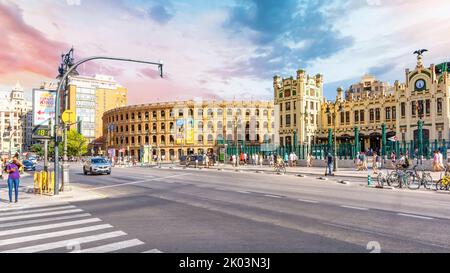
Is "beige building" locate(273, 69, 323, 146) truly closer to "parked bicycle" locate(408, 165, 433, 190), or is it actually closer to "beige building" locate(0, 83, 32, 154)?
"beige building" locate(0, 83, 32, 154)

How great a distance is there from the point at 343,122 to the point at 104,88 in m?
108

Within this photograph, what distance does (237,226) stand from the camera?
9016 mm

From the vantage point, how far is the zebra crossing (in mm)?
6879

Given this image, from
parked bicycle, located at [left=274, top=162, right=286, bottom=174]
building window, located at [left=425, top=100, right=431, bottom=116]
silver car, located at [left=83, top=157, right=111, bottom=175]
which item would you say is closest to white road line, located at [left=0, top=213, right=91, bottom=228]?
silver car, located at [left=83, top=157, right=111, bottom=175]

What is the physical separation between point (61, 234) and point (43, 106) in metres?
11.3

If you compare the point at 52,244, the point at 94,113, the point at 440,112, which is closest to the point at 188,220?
the point at 52,244

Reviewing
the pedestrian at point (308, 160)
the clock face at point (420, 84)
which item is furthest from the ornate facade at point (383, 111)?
the pedestrian at point (308, 160)

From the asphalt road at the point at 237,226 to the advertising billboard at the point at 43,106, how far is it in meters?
5.58

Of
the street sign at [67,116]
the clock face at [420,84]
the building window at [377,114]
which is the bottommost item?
the street sign at [67,116]

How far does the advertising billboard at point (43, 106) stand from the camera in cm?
1734

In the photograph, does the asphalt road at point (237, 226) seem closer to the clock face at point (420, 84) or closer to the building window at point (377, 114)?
the clock face at point (420, 84)

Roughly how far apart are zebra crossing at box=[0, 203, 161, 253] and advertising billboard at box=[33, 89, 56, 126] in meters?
6.45

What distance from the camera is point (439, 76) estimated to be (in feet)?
177
